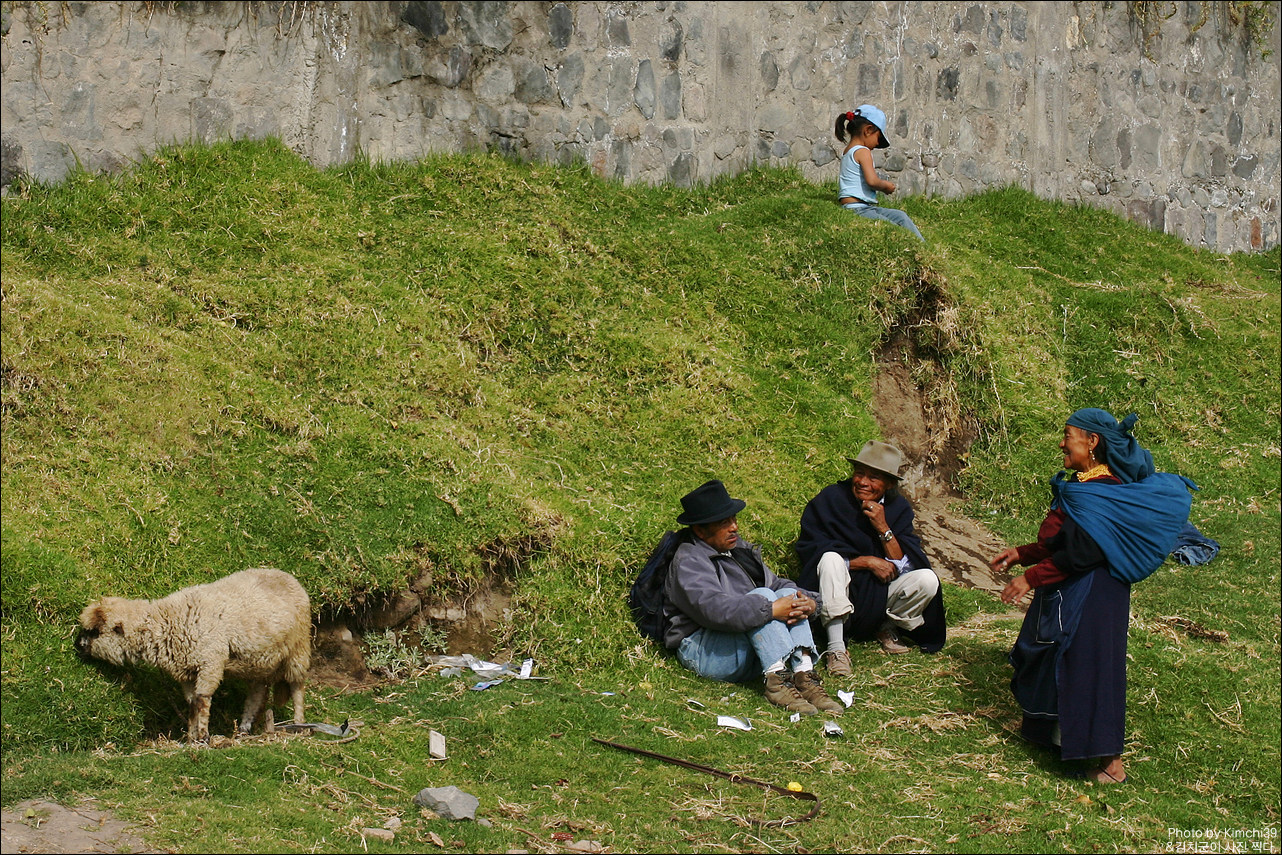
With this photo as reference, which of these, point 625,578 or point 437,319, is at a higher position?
point 437,319

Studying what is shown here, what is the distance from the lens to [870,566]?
22.5 ft

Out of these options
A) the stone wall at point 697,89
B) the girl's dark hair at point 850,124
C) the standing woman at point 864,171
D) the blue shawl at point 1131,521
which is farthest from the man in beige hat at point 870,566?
the girl's dark hair at point 850,124

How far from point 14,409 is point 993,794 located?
5126 mm

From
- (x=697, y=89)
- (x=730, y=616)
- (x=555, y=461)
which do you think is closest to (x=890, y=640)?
(x=730, y=616)

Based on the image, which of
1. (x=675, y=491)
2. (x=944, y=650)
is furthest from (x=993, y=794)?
(x=675, y=491)

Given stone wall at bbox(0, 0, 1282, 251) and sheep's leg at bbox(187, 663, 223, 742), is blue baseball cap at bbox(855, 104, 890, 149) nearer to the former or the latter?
stone wall at bbox(0, 0, 1282, 251)

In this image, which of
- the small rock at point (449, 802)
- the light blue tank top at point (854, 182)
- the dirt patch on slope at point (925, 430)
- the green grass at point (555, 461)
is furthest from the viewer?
the light blue tank top at point (854, 182)

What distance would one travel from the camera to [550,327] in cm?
842

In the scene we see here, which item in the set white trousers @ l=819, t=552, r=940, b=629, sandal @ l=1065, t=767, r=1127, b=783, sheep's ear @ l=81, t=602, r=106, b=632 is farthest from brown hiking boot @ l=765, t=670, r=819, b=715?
sheep's ear @ l=81, t=602, r=106, b=632

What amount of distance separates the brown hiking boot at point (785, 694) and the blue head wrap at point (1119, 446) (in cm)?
190

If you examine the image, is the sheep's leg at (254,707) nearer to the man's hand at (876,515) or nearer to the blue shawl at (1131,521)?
the man's hand at (876,515)

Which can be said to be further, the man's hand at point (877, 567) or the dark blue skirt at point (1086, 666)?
the man's hand at point (877, 567)

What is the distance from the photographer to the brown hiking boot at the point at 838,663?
21.4 feet

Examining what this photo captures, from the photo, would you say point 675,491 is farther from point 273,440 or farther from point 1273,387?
point 1273,387
